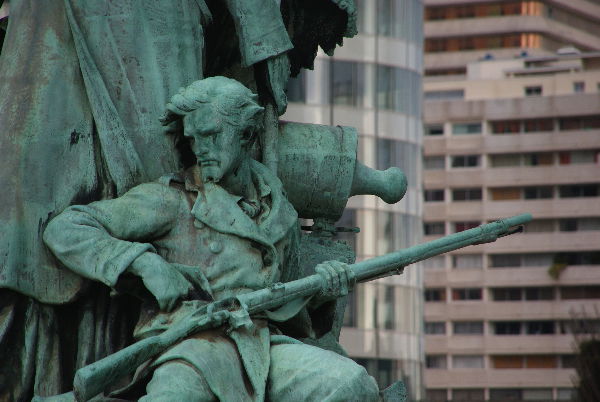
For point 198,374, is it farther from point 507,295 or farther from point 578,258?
point 507,295

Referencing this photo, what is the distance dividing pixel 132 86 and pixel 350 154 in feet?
4.88

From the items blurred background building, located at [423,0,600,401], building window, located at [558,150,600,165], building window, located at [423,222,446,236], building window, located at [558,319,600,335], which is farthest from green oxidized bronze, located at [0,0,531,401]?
building window, located at [558,150,600,165]

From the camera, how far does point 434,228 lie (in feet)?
365

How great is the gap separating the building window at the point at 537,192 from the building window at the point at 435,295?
295 inches

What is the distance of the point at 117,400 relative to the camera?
34.3 feet

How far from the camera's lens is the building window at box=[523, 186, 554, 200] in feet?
365

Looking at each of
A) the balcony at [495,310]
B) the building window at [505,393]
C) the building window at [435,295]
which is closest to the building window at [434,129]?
the building window at [435,295]

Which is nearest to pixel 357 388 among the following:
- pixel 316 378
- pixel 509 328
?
pixel 316 378

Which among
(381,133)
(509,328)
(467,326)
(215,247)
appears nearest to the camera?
(215,247)

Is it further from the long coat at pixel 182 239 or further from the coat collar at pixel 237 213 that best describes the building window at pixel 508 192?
the long coat at pixel 182 239

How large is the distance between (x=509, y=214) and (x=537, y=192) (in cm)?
227

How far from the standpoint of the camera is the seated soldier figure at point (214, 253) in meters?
10.4

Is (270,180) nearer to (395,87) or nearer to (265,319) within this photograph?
(265,319)

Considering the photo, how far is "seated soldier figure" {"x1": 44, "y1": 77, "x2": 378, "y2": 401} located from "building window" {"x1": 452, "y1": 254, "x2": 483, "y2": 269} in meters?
100.0
